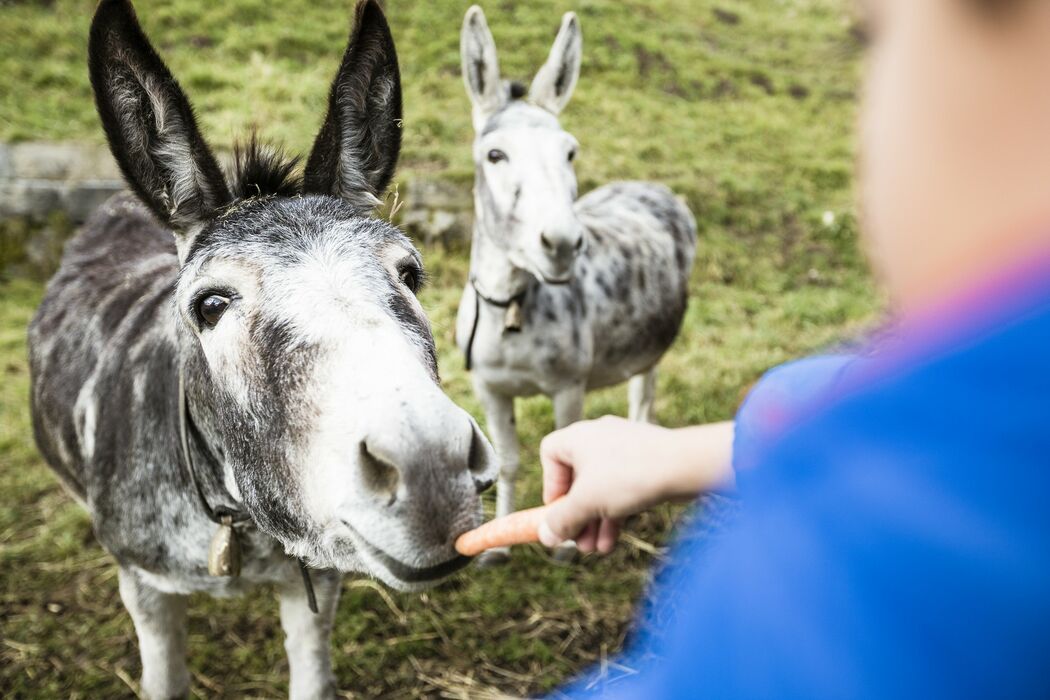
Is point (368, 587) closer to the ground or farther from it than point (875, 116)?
closer to the ground

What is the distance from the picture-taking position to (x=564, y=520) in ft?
4.47

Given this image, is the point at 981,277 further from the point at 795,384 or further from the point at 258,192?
the point at 258,192

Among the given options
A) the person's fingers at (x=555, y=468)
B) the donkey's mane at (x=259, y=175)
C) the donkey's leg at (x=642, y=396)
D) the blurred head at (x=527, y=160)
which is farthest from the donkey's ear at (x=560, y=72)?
the person's fingers at (x=555, y=468)

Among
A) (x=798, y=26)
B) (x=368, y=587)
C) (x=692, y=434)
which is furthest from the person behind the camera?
(x=798, y=26)

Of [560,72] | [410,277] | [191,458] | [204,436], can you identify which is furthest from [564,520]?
[560,72]

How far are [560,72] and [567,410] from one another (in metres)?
2.17

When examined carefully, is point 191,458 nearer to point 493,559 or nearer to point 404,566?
point 404,566

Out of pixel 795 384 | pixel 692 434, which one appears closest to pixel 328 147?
pixel 692 434

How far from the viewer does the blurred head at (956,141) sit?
18.7 inches

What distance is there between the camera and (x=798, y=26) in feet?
53.0

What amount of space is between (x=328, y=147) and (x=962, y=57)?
1895 millimetres

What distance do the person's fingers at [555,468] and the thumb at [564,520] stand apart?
8 cm

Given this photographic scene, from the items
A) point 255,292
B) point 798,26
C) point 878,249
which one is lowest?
point 255,292

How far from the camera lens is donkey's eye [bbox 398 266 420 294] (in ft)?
6.32
